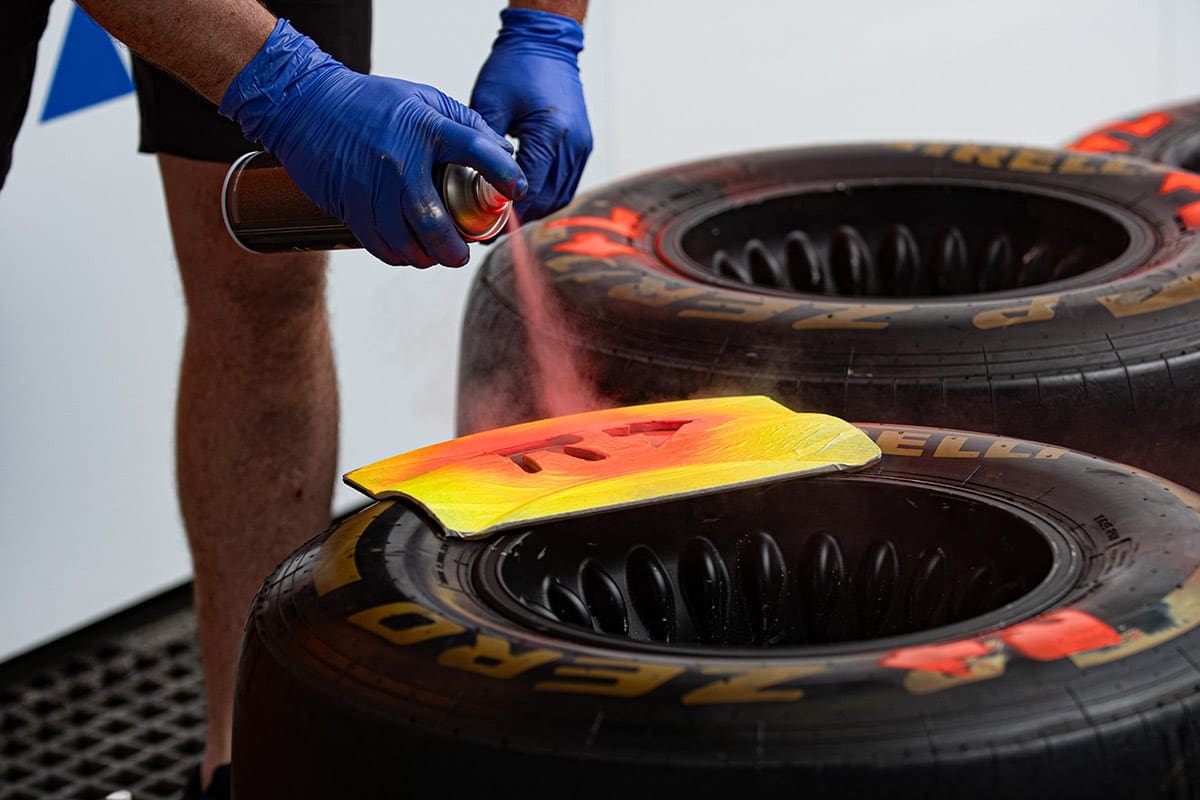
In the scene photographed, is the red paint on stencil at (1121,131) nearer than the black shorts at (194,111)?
No

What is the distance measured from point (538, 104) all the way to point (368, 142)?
0.32 meters

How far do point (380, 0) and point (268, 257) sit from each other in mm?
761

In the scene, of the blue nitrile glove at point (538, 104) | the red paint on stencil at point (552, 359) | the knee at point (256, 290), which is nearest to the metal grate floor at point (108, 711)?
the knee at point (256, 290)

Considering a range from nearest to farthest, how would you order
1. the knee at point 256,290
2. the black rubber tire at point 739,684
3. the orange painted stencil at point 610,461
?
the black rubber tire at point 739,684 < the orange painted stencil at point 610,461 < the knee at point 256,290

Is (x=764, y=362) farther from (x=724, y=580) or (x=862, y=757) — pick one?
(x=862, y=757)

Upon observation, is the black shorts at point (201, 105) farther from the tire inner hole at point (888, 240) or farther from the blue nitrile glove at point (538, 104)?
the tire inner hole at point (888, 240)

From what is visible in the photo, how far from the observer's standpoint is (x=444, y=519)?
3.17 ft

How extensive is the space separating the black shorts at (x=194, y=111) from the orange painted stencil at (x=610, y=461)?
1.41 feet

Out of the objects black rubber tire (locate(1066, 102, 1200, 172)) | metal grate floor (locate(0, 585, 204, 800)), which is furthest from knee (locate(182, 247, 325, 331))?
black rubber tire (locate(1066, 102, 1200, 172))

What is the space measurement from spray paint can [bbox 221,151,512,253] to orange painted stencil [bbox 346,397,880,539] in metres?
0.16

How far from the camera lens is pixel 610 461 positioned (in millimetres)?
1071

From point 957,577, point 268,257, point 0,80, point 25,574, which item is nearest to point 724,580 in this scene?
point 957,577

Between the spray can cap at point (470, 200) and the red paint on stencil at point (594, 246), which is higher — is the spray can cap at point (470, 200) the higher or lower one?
the higher one

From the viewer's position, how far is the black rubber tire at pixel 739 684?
27.7 inches
